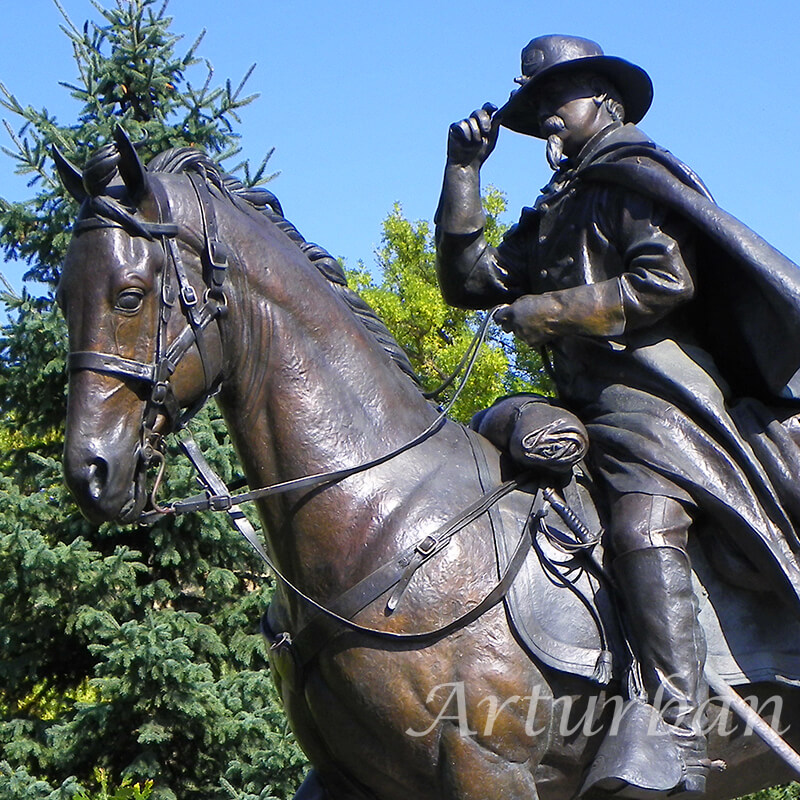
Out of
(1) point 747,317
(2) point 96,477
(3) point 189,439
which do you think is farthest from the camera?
(1) point 747,317

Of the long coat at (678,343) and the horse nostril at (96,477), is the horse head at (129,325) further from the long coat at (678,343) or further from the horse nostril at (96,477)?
the long coat at (678,343)

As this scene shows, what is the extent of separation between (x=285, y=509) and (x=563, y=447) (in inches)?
34.0

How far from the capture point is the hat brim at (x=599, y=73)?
4238 mm

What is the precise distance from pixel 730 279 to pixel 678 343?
277 mm

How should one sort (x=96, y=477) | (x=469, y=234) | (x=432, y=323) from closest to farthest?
1. (x=96, y=477)
2. (x=469, y=234)
3. (x=432, y=323)

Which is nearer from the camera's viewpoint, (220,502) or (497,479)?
(220,502)

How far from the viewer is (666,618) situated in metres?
3.50

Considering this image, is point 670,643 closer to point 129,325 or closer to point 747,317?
point 747,317

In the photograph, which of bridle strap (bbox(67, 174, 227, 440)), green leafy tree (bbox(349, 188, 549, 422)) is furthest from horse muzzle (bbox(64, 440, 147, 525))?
green leafy tree (bbox(349, 188, 549, 422))

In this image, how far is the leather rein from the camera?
3.23m

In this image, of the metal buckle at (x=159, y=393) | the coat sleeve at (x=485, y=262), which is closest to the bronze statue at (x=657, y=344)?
the coat sleeve at (x=485, y=262)

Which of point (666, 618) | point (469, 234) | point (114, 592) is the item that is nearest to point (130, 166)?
point (469, 234)

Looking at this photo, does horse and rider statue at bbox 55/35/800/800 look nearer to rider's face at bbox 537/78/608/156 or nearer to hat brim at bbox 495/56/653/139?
rider's face at bbox 537/78/608/156

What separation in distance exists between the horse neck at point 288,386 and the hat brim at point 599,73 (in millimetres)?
1257
